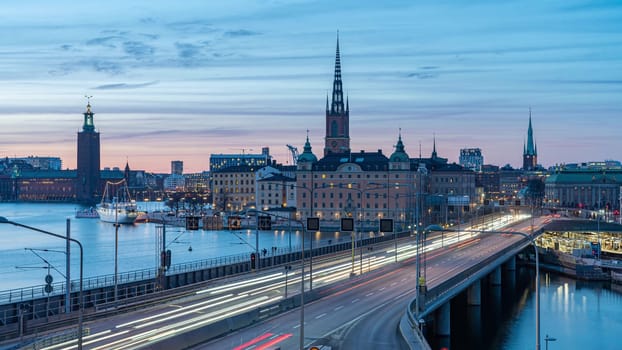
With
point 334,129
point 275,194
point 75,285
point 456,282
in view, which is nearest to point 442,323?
point 456,282

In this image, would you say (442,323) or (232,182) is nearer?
(442,323)

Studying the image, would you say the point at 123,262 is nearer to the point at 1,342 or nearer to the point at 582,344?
the point at 582,344

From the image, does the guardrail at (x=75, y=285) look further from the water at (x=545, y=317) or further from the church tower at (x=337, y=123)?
the church tower at (x=337, y=123)

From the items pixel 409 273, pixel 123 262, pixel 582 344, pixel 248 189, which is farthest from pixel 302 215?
pixel 582 344

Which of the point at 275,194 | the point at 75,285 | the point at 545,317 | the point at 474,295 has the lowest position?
the point at 545,317

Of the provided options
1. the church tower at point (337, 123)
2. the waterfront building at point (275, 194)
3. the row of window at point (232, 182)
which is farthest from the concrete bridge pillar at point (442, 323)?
the church tower at point (337, 123)

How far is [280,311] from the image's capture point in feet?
122

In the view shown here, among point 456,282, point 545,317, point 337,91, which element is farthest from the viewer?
point 337,91

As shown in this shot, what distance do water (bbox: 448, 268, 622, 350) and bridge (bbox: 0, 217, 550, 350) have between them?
2.84m

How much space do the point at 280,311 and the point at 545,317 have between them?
26576mm

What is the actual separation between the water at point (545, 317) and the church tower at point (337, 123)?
106877 mm

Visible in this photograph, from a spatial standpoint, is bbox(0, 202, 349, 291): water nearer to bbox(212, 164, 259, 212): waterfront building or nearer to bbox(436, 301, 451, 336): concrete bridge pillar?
bbox(436, 301, 451, 336): concrete bridge pillar

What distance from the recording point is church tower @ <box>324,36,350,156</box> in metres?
183

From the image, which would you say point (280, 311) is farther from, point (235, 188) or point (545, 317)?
point (235, 188)
